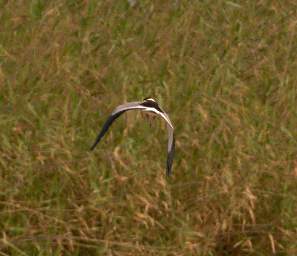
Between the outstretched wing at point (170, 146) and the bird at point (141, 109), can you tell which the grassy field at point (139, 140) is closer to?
the outstretched wing at point (170, 146)

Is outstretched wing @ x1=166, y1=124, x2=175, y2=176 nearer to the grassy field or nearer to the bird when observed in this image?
the bird

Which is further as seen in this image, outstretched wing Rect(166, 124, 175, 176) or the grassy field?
the grassy field

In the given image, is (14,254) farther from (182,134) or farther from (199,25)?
(199,25)

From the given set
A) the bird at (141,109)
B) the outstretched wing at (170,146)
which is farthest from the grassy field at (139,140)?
the bird at (141,109)

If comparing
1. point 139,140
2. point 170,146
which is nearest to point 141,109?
point 170,146

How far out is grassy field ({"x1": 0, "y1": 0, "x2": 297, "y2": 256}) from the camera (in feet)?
10.4

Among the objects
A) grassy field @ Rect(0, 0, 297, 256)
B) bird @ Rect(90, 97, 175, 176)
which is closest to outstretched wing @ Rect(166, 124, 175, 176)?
bird @ Rect(90, 97, 175, 176)

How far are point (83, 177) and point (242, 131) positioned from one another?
2.08 feet

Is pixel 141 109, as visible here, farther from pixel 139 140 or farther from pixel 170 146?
pixel 139 140

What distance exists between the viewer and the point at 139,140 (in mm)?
3443

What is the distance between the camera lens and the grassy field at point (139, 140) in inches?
125

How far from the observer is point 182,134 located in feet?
11.5

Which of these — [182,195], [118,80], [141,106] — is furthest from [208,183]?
[141,106]

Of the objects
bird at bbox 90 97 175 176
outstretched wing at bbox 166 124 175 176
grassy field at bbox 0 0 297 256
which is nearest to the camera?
bird at bbox 90 97 175 176
